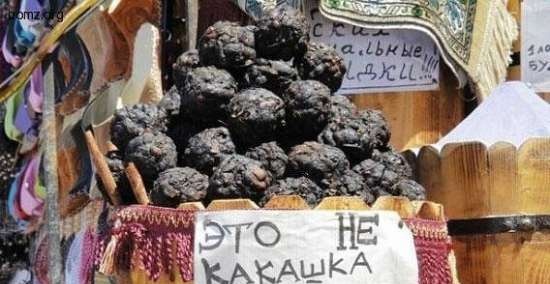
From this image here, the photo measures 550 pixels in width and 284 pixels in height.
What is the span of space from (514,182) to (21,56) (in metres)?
2.28

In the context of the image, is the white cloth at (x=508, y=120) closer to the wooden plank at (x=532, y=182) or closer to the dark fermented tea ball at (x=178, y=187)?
the wooden plank at (x=532, y=182)

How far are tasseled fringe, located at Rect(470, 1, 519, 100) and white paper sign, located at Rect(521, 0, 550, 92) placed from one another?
9 cm

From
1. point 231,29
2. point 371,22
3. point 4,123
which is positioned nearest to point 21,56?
point 4,123

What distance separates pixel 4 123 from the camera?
4.33m

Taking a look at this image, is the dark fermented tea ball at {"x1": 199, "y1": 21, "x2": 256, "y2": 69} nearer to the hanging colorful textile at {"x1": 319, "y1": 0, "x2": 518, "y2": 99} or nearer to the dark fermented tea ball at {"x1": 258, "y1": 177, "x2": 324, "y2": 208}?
the dark fermented tea ball at {"x1": 258, "y1": 177, "x2": 324, "y2": 208}

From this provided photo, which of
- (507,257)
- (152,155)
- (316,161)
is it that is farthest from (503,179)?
(152,155)

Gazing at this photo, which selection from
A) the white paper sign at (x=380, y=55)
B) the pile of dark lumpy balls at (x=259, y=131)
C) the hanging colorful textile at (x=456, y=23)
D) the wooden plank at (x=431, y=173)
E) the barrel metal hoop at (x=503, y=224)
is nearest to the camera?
the pile of dark lumpy balls at (x=259, y=131)

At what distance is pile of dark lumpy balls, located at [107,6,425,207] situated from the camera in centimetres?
223

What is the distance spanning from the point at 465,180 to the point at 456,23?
114 centimetres

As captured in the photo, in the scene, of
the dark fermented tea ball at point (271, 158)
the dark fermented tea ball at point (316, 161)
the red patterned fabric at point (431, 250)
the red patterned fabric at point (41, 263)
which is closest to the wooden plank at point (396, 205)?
the red patterned fabric at point (431, 250)

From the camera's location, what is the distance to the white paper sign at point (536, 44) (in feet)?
12.2

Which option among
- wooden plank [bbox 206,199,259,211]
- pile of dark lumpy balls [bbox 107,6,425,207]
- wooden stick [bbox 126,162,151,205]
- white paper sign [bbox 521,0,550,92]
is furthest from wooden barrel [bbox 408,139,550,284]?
white paper sign [bbox 521,0,550,92]

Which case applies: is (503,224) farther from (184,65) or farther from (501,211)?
(184,65)

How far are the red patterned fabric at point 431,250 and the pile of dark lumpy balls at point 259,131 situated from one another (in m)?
0.13
